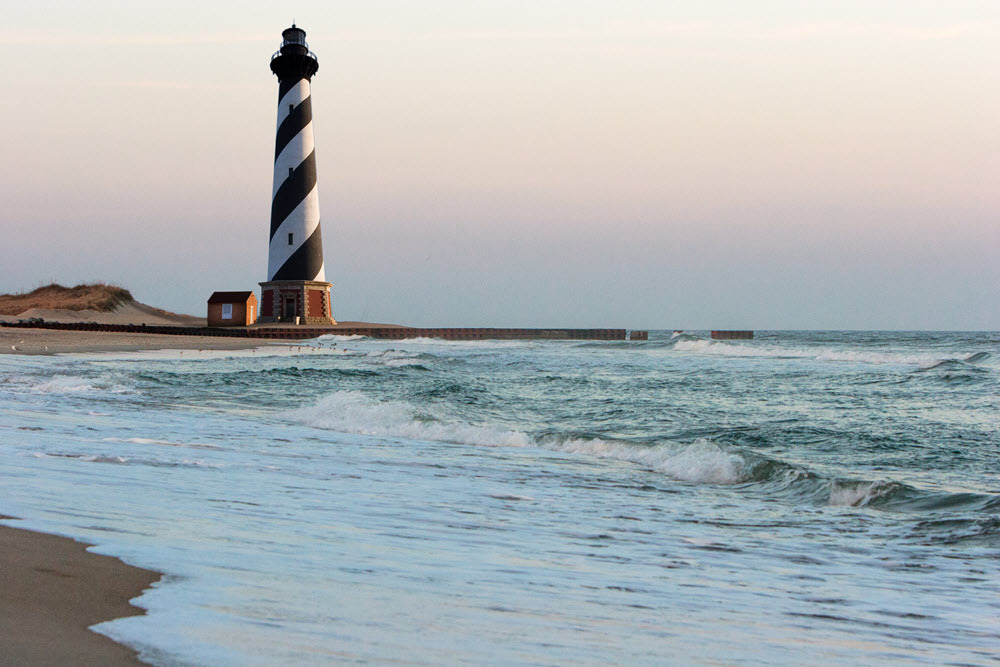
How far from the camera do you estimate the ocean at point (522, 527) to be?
6.99ft

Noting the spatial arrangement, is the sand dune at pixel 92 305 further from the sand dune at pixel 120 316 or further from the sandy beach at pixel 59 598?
the sandy beach at pixel 59 598

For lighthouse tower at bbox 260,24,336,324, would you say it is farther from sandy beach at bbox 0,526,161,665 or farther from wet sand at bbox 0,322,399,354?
sandy beach at bbox 0,526,161,665

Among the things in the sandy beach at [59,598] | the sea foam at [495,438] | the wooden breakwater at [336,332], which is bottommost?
the sea foam at [495,438]

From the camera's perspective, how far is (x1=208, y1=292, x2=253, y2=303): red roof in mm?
40719

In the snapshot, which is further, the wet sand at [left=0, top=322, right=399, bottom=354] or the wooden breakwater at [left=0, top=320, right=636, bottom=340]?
the wooden breakwater at [left=0, top=320, right=636, bottom=340]

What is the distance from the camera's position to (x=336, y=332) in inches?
1517

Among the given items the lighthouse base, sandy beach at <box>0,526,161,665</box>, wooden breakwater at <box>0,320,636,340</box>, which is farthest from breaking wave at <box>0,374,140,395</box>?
the lighthouse base

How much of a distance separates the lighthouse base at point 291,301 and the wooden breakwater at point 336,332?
697 mm

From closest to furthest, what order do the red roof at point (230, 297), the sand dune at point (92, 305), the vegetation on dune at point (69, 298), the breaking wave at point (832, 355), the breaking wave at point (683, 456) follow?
1. the breaking wave at point (683, 456)
2. the breaking wave at point (832, 355)
3. the red roof at point (230, 297)
4. the sand dune at point (92, 305)
5. the vegetation on dune at point (69, 298)

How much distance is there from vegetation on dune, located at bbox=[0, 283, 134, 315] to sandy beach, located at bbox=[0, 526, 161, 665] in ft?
168

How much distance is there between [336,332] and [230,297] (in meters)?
6.63

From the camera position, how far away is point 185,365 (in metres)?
17.4

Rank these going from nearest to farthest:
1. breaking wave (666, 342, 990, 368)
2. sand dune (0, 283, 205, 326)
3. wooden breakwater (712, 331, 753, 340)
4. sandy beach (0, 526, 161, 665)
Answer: sandy beach (0, 526, 161, 665) → breaking wave (666, 342, 990, 368) → sand dune (0, 283, 205, 326) → wooden breakwater (712, 331, 753, 340)

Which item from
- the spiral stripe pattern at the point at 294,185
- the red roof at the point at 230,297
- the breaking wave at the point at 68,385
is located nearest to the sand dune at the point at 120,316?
the red roof at the point at 230,297
